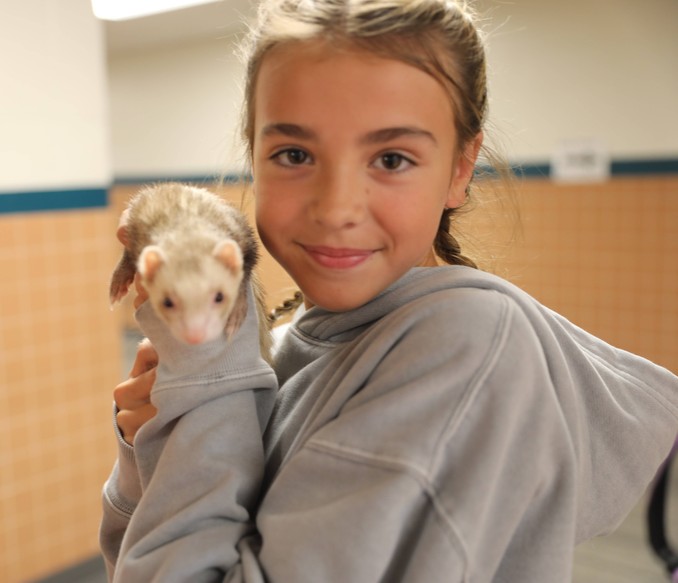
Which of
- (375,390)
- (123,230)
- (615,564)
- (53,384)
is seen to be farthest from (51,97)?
(615,564)

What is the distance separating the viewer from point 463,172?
1.15 metres

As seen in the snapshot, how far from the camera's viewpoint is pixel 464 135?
3.64 feet

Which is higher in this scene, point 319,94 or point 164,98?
point 319,94

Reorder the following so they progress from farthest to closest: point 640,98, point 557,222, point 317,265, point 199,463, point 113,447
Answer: point 557,222, point 640,98, point 113,447, point 317,265, point 199,463

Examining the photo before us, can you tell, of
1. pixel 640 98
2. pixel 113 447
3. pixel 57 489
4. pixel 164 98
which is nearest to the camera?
pixel 57 489

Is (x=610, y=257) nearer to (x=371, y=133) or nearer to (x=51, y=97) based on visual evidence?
(x=51, y=97)

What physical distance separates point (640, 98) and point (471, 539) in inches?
159

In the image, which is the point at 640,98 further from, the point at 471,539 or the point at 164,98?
the point at 164,98

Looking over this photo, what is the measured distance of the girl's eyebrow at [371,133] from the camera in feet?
3.15

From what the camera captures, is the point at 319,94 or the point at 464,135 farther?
the point at 464,135

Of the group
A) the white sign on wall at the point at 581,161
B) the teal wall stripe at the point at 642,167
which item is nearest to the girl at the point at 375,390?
the teal wall stripe at the point at 642,167

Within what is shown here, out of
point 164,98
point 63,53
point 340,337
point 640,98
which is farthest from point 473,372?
point 164,98

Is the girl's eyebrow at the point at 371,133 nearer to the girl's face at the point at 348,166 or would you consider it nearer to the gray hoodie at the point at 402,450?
the girl's face at the point at 348,166

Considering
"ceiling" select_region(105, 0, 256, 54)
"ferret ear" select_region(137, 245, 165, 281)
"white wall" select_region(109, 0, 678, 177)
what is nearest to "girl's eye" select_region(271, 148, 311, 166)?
"ferret ear" select_region(137, 245, 165, 281)
